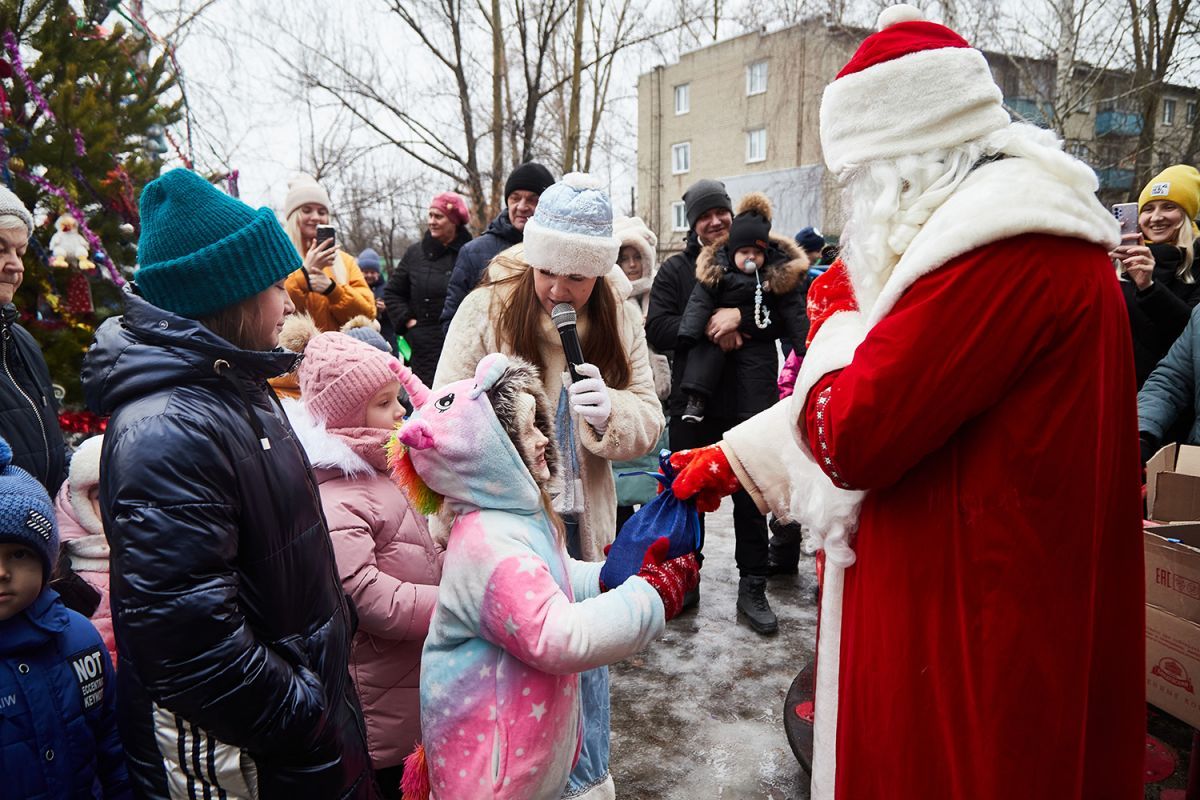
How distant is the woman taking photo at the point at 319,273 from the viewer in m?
3.91

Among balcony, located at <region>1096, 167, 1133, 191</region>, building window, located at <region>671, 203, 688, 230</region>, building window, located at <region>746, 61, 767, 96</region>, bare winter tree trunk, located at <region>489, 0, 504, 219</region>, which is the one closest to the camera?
bare winter tree trunk, located at <region>489, 0, 504, 219</region>

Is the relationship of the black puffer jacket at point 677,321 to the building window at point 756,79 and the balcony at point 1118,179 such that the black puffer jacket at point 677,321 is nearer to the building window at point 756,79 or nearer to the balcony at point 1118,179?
the balcony at point 1118,179

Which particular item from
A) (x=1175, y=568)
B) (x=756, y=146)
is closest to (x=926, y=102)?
(x=1175, y=568)

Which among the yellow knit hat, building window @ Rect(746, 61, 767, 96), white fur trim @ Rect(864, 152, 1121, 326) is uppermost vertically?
building window @ Rect(746, 61, 767, 96)

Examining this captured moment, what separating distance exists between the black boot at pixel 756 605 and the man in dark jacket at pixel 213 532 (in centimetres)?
274

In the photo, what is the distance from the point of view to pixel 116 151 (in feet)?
14.4

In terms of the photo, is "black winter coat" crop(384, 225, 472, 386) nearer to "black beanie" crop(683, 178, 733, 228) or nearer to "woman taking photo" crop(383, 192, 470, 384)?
"woman taking photo" crop(383, 192, 470, 384)

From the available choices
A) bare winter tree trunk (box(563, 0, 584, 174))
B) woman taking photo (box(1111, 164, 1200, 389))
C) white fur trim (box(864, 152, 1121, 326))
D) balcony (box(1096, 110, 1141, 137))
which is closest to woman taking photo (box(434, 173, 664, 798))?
white fur trim (box(864, 152, 1121, 326))

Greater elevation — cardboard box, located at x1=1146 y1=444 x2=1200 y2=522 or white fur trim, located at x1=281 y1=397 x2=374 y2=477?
white fur trim, located at x1=281 y1=397 x2=374 y2=477

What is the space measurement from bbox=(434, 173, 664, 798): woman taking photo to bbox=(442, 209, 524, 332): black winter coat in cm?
162

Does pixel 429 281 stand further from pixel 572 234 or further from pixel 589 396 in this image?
pixel 589 396

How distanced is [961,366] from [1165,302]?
3.16 metres

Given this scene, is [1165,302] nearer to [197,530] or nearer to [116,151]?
[197,530]

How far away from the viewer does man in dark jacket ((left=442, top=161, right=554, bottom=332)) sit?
14.3ft
